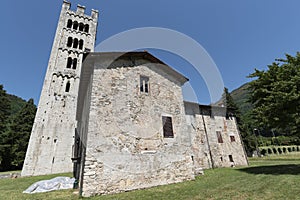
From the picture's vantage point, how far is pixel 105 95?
8.20m

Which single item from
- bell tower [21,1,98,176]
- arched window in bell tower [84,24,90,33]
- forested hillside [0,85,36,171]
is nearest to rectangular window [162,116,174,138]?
bell tower [21,1,98,176]

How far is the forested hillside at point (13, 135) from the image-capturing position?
2511 centimetres

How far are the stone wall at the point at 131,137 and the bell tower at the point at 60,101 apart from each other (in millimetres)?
17978

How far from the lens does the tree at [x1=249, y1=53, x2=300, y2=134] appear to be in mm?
8828

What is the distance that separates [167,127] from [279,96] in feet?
23.2

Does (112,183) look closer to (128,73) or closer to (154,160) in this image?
(154,160)

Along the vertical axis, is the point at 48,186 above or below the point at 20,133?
below

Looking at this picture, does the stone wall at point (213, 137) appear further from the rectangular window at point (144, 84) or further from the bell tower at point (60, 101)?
the bell tower at point (60, 101)

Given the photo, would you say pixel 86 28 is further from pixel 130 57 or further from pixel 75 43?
pixel 130 57

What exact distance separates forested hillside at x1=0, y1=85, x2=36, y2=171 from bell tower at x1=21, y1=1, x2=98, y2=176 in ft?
29.4

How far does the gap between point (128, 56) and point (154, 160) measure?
678 centimetres

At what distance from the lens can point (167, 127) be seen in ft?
31.2

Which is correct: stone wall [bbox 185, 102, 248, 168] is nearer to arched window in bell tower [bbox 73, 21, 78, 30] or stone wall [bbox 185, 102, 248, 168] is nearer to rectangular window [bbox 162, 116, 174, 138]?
rectangular window [bbox 162, 116, 174, 138]

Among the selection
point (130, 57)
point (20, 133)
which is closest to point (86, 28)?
point (20, 133)
